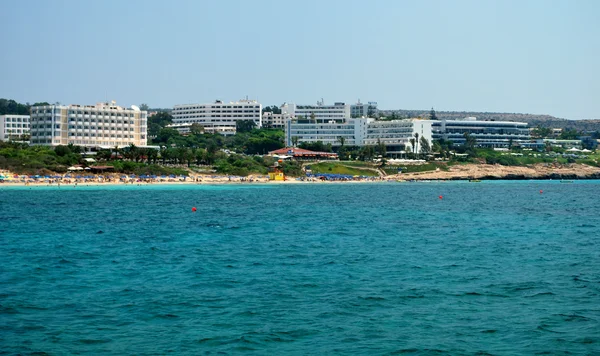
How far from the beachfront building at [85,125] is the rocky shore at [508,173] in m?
53.4

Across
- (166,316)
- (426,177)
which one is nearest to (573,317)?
(166,316)

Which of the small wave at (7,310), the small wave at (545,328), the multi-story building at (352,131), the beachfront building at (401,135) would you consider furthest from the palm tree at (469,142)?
the small wave at (7,310)

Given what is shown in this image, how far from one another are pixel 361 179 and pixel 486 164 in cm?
4282

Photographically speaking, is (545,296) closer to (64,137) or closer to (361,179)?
(361,179)

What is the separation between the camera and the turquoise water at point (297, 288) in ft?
59.6

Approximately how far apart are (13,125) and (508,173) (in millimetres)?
117550

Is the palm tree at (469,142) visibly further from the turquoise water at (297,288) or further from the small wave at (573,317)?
the small wave at (573,317)

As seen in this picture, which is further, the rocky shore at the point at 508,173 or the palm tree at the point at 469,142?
the palm tree at the point at 469,142

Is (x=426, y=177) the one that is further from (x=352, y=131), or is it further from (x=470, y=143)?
(x=352, y=131)

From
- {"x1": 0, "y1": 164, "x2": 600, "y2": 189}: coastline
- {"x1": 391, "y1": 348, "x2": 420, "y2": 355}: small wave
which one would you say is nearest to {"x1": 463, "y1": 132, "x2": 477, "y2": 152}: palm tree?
{"x1": 0, "y1": 164, "x2": 600, "y2": 189}: coastline

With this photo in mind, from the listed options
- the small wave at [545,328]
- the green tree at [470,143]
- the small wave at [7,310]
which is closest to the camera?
the small wave at [545,328]

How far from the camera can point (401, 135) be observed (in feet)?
585

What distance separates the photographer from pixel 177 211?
58.2 m

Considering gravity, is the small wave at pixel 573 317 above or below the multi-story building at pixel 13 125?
below
